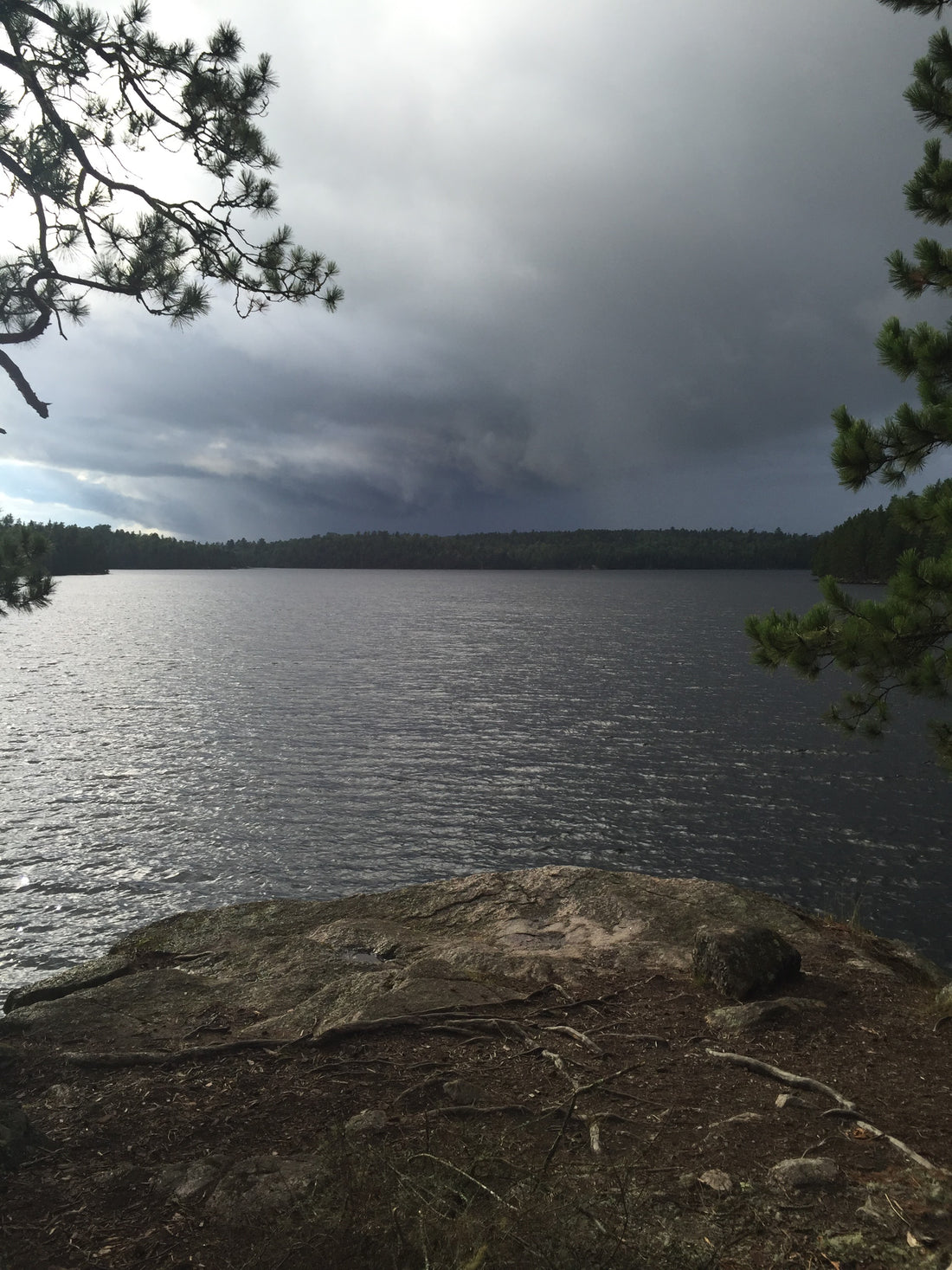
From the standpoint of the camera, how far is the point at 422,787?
1054 inches

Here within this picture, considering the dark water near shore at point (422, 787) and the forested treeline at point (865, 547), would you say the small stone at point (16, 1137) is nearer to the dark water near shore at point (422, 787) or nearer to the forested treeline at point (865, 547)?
the dark water near shore at point (422, 787)

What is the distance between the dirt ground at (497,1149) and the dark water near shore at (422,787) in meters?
9.68

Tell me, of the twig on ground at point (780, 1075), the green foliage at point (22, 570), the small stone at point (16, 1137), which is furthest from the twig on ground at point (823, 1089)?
the green foliage at point (22, 570)

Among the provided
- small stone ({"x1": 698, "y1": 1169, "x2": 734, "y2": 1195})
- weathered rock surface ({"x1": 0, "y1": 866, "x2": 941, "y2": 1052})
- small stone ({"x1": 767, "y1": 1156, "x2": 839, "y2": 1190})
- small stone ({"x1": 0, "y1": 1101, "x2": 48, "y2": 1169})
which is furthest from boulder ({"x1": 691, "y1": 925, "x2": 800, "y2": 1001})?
small stone ({"x1": 0, "y1": 1101, "x2": 48, "y2": 1169})

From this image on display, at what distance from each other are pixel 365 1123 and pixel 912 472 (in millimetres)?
9918

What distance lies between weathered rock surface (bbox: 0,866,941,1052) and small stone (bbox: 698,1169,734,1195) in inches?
136

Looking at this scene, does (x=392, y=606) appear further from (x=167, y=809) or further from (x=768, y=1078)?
(x=768, y=1078)

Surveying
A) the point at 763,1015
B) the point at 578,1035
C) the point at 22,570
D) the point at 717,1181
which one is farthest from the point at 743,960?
the point at 22,570

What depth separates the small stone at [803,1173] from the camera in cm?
543

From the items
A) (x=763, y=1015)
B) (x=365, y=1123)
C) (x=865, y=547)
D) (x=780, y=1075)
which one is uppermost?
(x=865, y=547)

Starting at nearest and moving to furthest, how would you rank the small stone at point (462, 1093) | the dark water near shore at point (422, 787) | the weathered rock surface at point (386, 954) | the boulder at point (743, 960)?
1. the small stone at point (462, 1093)
2. the weathered rock surface at point (386, 954)
3. the boulder at point (743, 960)
4. the dark water near shore at point (422, 787)

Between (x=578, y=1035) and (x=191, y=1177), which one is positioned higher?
(x=191, y=1177)

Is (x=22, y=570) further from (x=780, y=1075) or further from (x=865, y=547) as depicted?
(x=865, y=547)

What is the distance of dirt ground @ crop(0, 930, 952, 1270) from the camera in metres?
4.76
